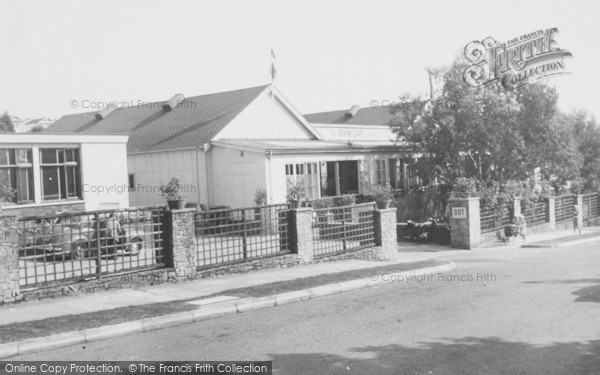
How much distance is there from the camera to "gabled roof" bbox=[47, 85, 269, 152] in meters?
28.0

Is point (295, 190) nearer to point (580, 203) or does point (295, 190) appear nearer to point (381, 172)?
point (381, 172)

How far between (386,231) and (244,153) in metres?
8.34

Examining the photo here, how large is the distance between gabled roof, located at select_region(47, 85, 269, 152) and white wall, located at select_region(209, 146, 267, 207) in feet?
3.88

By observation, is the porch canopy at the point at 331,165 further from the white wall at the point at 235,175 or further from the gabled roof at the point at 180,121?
the gabled roof at the point at 180,121

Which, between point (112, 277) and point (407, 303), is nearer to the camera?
point (407, 303)

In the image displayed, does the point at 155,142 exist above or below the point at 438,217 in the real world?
above

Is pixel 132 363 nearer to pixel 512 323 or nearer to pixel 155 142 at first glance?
pixel 512 323

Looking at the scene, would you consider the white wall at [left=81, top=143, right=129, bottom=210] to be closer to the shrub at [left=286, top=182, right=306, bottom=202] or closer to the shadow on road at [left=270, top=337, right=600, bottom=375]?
the shrub at [left=286, top=182, right=306, bottom=202]

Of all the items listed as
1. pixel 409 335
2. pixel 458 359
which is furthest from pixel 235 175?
pixel 458 359

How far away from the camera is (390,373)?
6.56m

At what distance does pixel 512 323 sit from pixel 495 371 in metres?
2.48

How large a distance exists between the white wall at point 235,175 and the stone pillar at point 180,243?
406 inches

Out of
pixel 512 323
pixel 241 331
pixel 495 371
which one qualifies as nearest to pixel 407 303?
pixel 512 323

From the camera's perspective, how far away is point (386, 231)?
1852 cm
